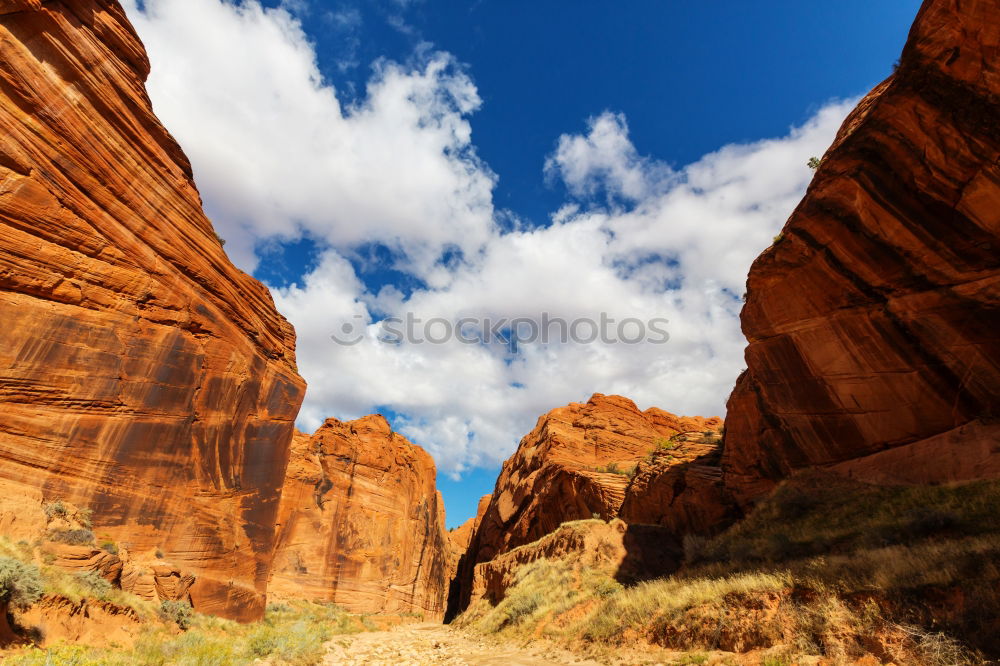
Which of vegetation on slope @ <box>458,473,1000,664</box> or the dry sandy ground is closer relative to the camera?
vegetation on slope @ <box>458,473,1000,664</box>

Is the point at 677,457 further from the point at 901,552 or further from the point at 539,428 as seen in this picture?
the point at 539,428

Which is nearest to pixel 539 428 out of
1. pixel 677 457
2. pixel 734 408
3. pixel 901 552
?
pixel 677 457

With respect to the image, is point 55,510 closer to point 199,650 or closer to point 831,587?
point 199,650

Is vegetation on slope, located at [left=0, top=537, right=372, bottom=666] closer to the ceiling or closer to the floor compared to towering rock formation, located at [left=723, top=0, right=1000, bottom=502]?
closer to the floor

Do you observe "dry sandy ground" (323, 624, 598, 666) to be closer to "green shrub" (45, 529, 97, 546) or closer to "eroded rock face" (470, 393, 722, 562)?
"green shrub" (45, 529, 97, 546)

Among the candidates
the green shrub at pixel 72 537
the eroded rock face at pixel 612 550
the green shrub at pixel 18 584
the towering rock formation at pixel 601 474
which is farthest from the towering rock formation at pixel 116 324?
the towering rock formation at pixel 601 474

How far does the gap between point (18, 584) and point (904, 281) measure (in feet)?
81.0

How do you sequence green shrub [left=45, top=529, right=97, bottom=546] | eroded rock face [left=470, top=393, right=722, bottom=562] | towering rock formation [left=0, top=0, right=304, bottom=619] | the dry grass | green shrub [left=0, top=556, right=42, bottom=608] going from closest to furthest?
1. the dry grass
2. green shrub [left=0, top=556, right=42, bottom=608]
3. green shrub [left=45, top=529, right=97, bottom=546]
4. towering rock formation [left=0, top=0, right=304, bottom=619]
5. eroded rock face [left=470, top=393, right=722, bottom=562]

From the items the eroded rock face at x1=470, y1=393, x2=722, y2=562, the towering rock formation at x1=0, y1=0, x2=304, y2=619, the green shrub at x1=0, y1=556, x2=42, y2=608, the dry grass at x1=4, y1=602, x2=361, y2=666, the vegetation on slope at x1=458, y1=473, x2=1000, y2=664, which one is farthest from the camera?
the eroded rock face at x1=470, y1=393, x2=722, y2=562

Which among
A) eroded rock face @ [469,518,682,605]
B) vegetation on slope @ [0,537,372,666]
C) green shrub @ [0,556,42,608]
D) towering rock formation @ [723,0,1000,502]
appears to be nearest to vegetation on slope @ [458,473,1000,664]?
towering rock formation @ [723,0,1000,502]

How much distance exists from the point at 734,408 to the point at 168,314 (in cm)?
2795

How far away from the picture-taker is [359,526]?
46.9 meters

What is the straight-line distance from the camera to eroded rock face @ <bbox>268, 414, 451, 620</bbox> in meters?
42.3

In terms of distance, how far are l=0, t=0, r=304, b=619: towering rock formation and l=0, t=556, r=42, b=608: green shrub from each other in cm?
567
